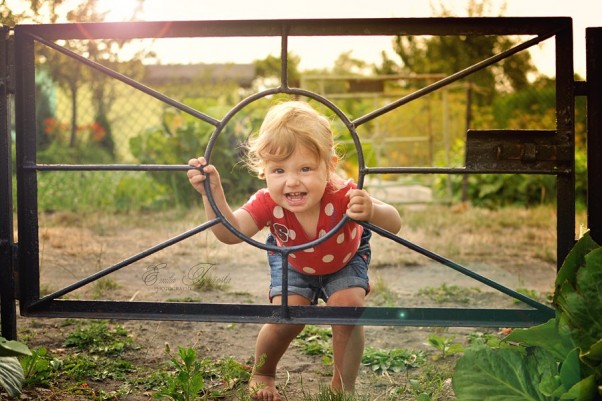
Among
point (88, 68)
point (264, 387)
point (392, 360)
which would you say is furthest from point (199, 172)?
point (88, 68)

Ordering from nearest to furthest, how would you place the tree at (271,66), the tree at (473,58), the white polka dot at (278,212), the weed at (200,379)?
1. the weed at (200,379)
2. the white polka dot at (278,212)
3. the tree at (473,58)
4. the tree at (271,66)

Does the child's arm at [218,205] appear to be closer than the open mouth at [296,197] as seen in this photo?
Yes

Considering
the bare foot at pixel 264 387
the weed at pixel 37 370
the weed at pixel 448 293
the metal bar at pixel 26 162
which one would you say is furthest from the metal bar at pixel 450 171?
the weed at pixel 448 293

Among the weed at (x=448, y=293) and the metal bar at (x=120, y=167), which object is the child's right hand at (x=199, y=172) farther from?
the weed at (x=448, y=293)

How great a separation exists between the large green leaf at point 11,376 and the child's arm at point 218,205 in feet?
2.17

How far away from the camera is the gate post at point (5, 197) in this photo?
2.24 metres

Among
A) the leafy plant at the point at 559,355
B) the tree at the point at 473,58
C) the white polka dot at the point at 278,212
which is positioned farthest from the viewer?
the tree at the point at 473,58

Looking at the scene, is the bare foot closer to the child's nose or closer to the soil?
the soil

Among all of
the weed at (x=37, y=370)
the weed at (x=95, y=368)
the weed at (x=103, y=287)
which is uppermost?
the weed at (x=103, y=287)

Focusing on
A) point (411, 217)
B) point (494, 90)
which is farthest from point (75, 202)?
point (494, 90)

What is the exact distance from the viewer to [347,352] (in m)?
2.31

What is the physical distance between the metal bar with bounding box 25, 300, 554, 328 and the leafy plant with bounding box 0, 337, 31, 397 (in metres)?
0.30

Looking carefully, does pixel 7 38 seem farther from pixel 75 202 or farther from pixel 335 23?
pixel 75 202

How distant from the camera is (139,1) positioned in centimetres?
532
